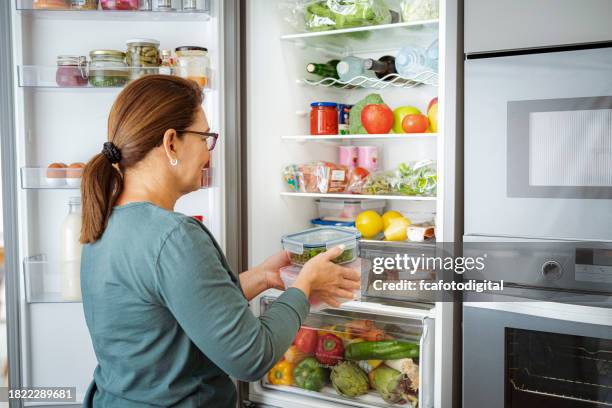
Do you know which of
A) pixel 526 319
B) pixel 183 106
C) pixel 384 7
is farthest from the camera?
pixel 384 7

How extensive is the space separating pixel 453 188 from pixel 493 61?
0.37 m

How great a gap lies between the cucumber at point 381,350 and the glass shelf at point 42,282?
36.9 inches

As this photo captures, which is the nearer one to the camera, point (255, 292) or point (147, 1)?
point (255, 292)

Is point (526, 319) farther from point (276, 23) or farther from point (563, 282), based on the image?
point (276, 23)

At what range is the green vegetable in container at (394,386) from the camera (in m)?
1.94

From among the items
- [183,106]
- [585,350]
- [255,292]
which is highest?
[183,106]

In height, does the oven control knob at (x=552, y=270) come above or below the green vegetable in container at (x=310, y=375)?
above

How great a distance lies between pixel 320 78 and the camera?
230cm

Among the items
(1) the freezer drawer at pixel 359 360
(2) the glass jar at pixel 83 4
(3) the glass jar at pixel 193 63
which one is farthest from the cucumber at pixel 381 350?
(2) the glass jar at pixel 83 4

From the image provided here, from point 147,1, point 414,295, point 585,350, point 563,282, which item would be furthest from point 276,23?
point 585,350

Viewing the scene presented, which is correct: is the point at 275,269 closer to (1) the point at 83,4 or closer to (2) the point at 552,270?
(2) the point at 552,270

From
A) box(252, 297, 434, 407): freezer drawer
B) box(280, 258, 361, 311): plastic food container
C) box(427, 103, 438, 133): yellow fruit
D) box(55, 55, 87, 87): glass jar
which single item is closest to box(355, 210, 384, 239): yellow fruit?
box(252, 297, 434, 407): freezer drawer

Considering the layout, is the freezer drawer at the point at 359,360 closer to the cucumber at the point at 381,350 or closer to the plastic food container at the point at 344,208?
the cucumber at the point at 381,350

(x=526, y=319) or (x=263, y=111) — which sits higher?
(x=263, y=111)
